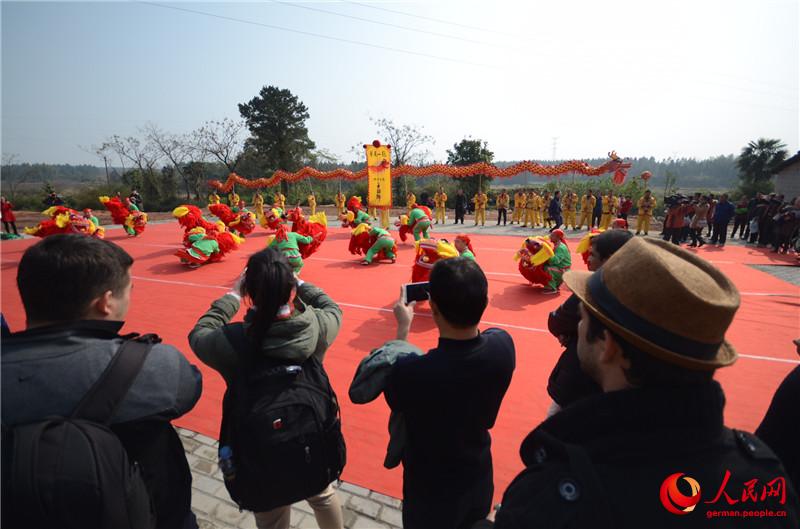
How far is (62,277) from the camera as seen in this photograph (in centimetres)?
123

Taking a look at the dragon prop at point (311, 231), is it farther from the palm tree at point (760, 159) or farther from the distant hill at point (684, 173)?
the distant hill at point (684, 173)

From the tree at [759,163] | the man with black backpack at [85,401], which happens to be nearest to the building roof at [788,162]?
the tree at [759,163]

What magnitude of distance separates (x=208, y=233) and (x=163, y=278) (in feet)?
5.36

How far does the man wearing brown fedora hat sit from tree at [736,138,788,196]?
2972cm

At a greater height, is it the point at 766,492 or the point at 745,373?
the point at 766,492

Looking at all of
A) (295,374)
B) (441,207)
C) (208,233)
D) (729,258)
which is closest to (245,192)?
(441,207)

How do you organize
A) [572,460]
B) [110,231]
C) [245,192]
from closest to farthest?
[572,460] → [110,231] → [245,192]

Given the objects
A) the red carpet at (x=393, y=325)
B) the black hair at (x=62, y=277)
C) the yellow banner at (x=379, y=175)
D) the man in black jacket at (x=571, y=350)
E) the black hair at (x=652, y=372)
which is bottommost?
the red carpet at (x=393, y=325)

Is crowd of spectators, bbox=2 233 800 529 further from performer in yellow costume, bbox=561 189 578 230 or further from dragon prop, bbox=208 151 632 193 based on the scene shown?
performer in yellow costume, bbox=561 189 578 230

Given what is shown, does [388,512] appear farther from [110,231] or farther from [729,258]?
[110,231]

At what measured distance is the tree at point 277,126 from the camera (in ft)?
98.9

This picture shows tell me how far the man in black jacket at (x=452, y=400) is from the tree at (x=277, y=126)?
3190 cm

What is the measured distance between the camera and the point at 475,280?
4.99ft

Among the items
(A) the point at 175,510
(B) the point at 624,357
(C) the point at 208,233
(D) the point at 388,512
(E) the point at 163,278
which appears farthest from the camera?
(C) the point at 208,233
